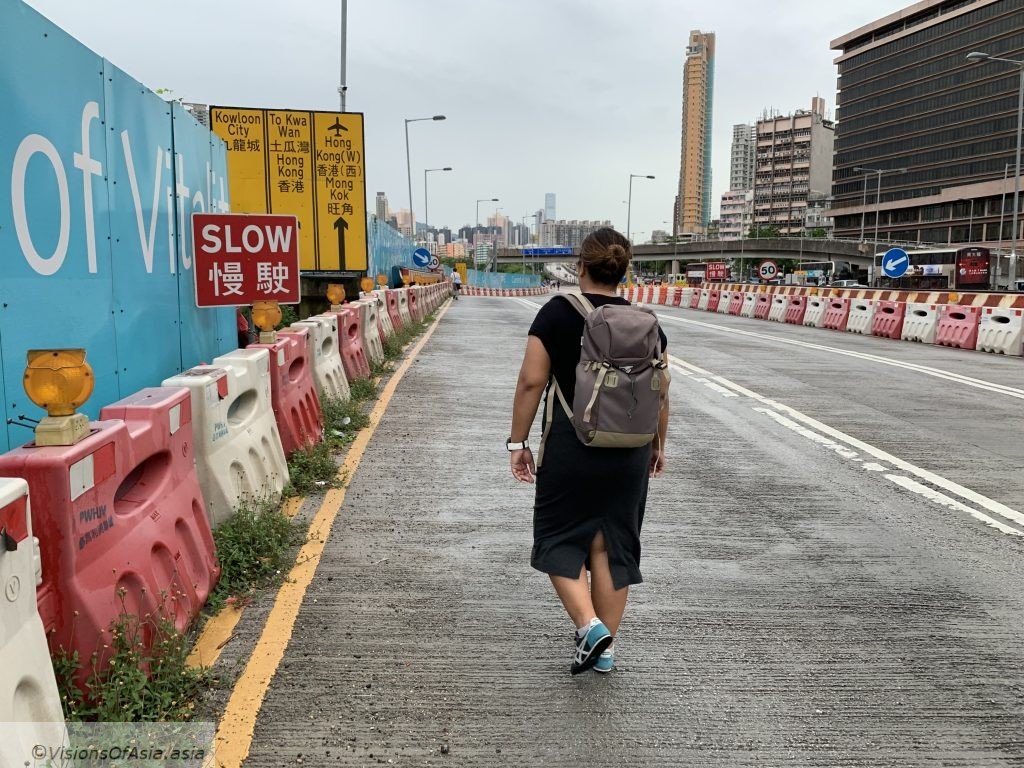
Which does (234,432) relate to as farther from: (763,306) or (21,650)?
(763,306)

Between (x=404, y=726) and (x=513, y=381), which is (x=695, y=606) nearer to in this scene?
(x=404, y=726)

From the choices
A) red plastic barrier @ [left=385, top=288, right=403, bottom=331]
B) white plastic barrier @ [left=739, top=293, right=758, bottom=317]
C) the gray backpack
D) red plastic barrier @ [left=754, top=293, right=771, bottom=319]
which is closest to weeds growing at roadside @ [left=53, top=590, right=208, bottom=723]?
the gray backpack

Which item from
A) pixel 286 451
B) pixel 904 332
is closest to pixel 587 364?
pixel 286 451

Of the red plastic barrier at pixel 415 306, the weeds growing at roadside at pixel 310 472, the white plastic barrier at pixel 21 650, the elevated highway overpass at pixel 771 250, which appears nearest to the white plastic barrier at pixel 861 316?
the red plastic barrier at pixel 415 306

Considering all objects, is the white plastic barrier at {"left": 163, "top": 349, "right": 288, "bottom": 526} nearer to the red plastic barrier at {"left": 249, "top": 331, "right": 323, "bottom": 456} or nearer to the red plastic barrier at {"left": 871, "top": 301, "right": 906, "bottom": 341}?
the red plastic barrier at {"left": 249, "top": 331, "right": 323, "bottom": 456}

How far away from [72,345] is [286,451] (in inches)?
80.3

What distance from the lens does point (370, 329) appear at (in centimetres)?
1263

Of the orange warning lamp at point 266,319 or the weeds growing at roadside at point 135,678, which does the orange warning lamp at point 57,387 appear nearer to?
the weeds growing at roadside at point 135,678

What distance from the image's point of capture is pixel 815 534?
17.8 ft

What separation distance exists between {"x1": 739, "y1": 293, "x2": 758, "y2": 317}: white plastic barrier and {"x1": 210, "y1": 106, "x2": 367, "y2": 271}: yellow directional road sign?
1892cm

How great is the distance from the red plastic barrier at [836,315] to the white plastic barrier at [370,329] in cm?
1534

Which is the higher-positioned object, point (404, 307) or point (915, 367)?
point (404, 307)

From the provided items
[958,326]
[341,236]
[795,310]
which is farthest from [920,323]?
[341,236]

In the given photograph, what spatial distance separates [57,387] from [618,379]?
194cm
